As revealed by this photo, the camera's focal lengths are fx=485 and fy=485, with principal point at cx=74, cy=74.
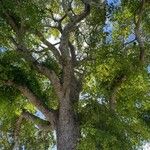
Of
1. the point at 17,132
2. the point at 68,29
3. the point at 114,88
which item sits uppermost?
the point at 68,29

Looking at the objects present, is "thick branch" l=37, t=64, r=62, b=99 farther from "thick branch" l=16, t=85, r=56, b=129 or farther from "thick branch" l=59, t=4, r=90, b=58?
"thick branch" l=59, t=4, r=90, b=58

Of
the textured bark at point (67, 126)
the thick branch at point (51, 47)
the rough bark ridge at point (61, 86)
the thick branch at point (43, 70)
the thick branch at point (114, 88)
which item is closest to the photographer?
the textured bark at point (67, 126)

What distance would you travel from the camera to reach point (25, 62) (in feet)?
65.5

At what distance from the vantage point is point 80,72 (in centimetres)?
2067

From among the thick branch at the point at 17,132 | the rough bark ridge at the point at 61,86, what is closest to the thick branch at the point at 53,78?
the rough bark ridge at the point at 61,86

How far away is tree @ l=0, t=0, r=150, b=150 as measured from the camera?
59.2ft

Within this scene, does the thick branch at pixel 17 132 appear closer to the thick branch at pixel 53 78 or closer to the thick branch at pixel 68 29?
the thick branch at pixel 53 78

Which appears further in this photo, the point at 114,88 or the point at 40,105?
the point at 114,88

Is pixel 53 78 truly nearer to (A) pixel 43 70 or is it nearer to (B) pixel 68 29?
(A) pixel 43 70

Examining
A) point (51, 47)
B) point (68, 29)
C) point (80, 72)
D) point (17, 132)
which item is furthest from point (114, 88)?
point (17, 132)

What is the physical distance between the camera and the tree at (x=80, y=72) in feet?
59.2

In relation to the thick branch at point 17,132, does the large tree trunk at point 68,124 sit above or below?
below

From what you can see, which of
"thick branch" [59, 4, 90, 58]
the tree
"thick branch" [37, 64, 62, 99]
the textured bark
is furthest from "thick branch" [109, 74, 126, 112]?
"thick branch" [59, 4, 90, 58]

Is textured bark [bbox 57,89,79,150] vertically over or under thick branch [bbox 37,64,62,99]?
under
